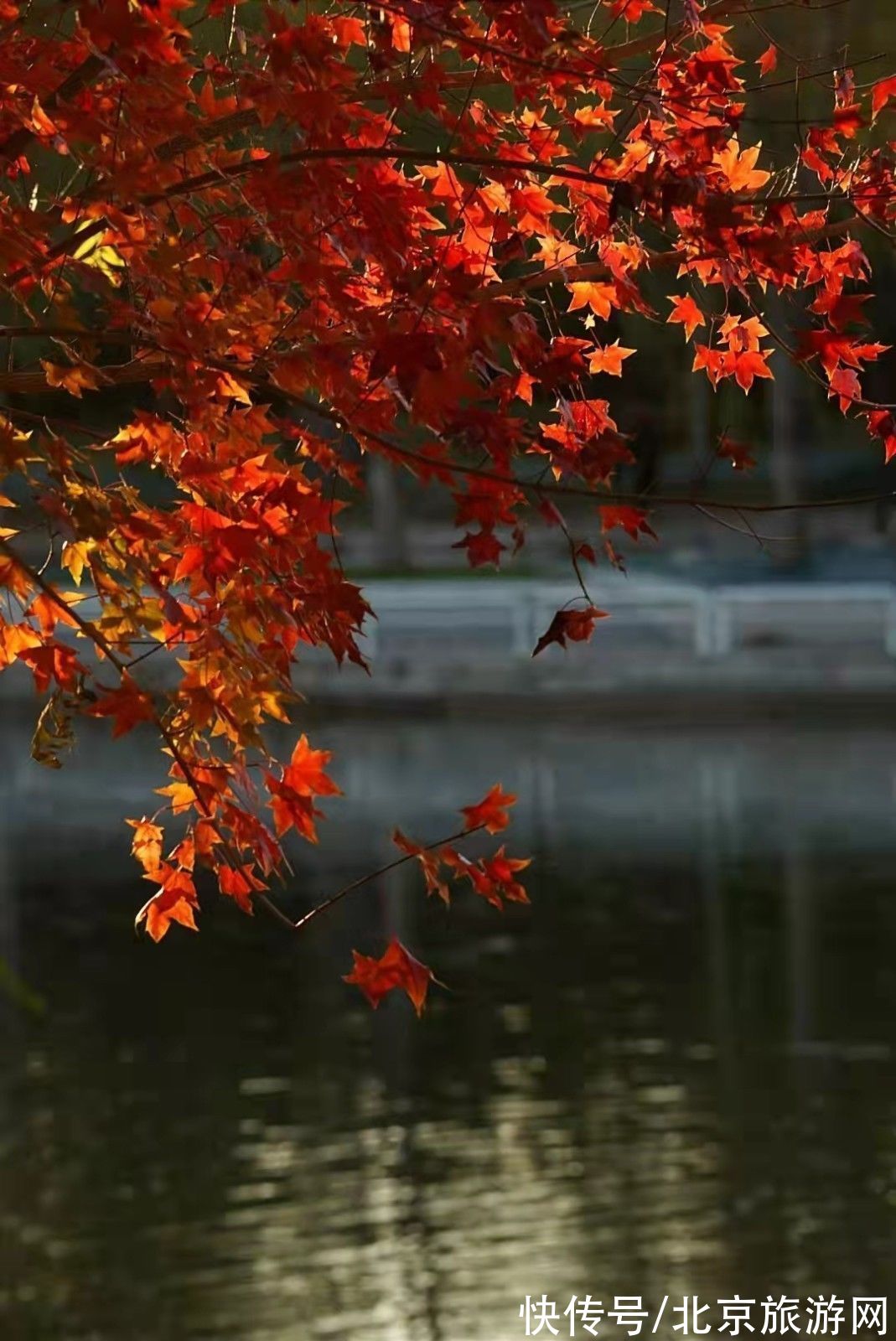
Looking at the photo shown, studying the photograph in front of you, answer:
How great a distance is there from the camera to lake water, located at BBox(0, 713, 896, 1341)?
8992 millimetres

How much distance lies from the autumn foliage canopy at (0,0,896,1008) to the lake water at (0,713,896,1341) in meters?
2.93

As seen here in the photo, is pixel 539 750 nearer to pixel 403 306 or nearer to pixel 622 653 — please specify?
pixel 622 653

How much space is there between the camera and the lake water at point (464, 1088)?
8992mm

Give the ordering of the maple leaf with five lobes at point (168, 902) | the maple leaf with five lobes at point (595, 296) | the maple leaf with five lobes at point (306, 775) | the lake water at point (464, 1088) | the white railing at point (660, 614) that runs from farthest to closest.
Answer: the white railing at point (660, 614), the lake water at point (464, 1088), the maple leaf with five lobes at point (168, 902), the maple leaf with five lobes at point (595, 296), the maple leaf with five lobes at point (306, 775)

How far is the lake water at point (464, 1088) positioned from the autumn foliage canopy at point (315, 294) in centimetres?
293

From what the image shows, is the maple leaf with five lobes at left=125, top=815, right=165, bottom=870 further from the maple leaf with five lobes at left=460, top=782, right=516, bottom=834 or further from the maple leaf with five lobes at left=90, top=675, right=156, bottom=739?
the maple leaf with five lobes at left=90, top=675, right=156, bottom=739

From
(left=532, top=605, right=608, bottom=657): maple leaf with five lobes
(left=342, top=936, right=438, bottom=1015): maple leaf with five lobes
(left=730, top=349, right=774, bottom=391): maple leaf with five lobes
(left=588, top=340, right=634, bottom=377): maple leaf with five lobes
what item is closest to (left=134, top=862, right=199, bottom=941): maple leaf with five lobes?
(left=342, top=936, right=438, bottom=1015): maple leaf with five lobes

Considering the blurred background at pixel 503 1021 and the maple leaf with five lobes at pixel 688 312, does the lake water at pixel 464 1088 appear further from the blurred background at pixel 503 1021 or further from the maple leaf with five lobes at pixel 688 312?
the maple leaf with five lobes at pixel 688 312

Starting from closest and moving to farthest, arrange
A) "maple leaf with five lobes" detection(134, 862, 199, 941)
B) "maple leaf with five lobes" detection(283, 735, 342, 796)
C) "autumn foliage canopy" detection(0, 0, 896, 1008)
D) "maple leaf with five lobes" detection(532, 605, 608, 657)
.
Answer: "autumn foliage canopy" detection(0, 0, 896, 1008)
"maple leaf with five lobes" detection(532, 605, 608, 657)
"maple leaf with five lobes" detection(283, 735, 342, 796)
"maple leaf with five lobes" detection(134, 862, 199, 941)

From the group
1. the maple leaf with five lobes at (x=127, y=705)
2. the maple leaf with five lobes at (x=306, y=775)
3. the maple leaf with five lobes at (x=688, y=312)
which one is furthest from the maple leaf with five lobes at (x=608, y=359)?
the maple leaf with five lobes at (x=127, y=705)

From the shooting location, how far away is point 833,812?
19719mm

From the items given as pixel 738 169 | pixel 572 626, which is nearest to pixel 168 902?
pixel 572 626

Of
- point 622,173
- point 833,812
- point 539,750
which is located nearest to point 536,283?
point 622,173

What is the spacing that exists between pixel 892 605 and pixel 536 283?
23.7 m
